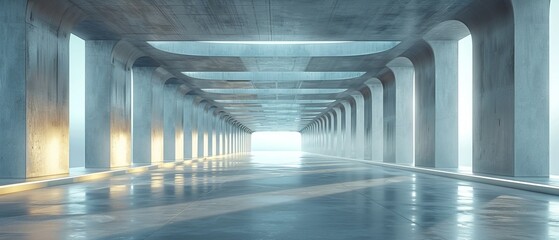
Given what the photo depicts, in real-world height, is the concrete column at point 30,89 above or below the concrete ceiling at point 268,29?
below

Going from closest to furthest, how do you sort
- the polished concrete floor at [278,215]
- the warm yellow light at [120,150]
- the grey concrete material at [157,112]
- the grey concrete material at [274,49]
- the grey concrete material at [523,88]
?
the polished concrete floor at [278,215] < the grey concrete material at [523,88] < the warm yellow light at [120,150] < the grey concrete material at [274,49] < the grey concrete material at [157,112]

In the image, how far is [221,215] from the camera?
9.15m

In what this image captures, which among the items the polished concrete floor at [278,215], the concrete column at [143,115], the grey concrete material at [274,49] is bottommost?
the polished concrete floor at [278,215]

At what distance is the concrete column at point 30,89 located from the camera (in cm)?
1686

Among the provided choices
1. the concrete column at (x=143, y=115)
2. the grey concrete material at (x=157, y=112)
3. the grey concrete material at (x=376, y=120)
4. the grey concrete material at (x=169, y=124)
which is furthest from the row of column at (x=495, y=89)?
the grey concrete material at (x=169, y=124)

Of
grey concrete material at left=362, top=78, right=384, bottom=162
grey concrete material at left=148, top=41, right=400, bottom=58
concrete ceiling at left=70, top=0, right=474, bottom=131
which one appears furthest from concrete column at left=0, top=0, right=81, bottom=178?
grey concrete material at left=362, top=78, right=384, bottom=162

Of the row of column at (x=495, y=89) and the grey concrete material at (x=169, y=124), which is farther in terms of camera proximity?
the grey concrete material at (x=169, y=124)

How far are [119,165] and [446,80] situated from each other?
16.4m

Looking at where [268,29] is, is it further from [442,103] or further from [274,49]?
[442,103]

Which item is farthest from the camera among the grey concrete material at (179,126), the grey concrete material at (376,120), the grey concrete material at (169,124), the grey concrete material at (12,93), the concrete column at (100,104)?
the grey concrete material at (179,126)

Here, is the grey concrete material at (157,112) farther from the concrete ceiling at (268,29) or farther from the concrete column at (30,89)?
the concrete column at (30,89)

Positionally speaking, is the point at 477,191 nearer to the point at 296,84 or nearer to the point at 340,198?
the point at 340,198

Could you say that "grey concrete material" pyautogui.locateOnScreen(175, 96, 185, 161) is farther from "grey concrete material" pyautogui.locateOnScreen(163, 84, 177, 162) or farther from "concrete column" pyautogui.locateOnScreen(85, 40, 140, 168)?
"concrete column" pyautogui.locateOnScreen(85, 40, 140, 168)

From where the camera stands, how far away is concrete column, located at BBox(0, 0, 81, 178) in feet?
55.3
